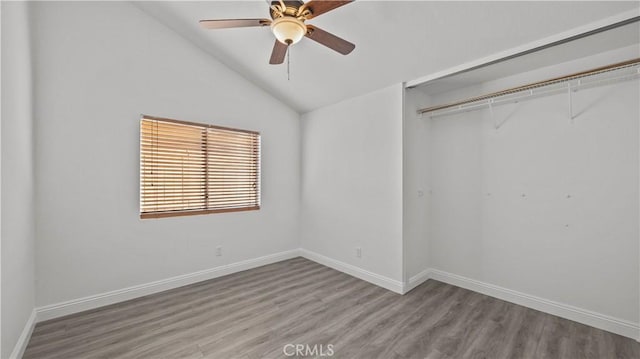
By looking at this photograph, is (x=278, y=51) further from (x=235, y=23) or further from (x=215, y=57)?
(x=215, y=57)

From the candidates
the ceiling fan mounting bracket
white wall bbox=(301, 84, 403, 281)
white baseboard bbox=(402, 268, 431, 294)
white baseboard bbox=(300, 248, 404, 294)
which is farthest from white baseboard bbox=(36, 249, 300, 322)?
the ceiling fan mounting bracket

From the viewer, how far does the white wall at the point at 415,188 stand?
3.12 metres

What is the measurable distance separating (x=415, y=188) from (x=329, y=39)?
2106 mm

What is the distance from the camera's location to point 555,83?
7.89 ft

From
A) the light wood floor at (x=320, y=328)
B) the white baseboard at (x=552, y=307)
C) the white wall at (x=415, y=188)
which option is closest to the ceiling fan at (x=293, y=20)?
the white wall at (x=415, y=188)

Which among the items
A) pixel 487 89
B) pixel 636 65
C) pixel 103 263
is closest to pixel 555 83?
pixel 636 65

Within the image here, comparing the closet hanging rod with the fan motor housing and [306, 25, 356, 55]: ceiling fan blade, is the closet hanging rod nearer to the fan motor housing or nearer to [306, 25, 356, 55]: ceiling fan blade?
[306, 25, 356, 55]: ceiling fan blade

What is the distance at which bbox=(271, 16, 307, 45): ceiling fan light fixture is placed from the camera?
1.75m

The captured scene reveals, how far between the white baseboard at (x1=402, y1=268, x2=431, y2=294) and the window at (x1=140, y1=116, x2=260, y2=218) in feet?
7.79

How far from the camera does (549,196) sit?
8.52 ft

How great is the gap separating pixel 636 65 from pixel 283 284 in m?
3.97

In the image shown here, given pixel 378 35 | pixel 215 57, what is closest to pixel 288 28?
pixel 378 35

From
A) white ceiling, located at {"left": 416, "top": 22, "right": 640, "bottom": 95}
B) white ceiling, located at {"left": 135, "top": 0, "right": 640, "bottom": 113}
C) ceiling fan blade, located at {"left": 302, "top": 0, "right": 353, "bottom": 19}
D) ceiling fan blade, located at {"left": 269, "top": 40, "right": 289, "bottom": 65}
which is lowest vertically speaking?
ceiling fan blade, located at {"left": 269, "top": 40, "right": 289, "bottom": 65}

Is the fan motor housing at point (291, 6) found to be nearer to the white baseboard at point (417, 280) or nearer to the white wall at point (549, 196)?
the white wall at point (549, 196)
